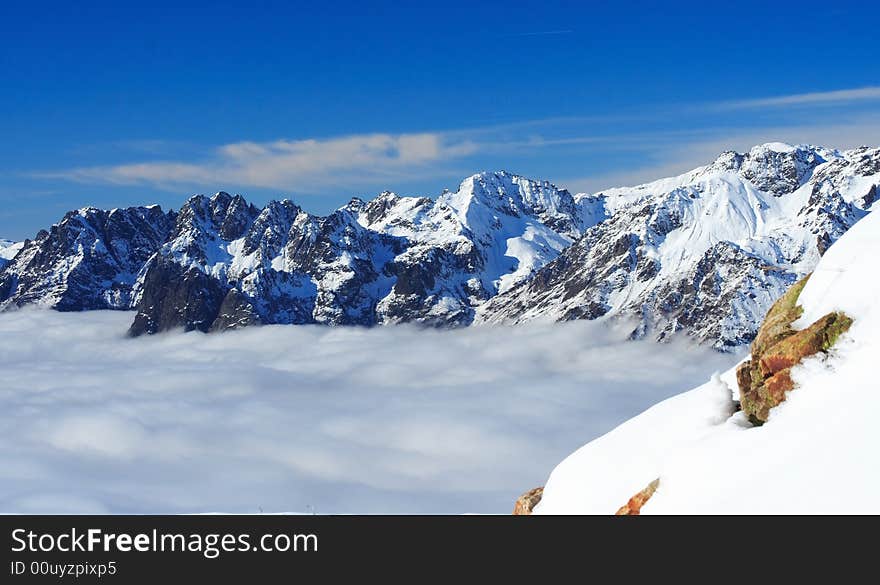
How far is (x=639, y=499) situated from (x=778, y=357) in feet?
16.6

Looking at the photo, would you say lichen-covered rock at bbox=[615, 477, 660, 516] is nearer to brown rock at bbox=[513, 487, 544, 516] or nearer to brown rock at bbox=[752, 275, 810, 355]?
brown rock at bbox=[752, 275, 810, 355]

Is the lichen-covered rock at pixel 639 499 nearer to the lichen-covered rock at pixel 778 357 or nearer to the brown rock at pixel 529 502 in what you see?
the lichen-covered rock at pixel 778 357

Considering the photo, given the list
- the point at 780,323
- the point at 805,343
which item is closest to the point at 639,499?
the point at 805,343

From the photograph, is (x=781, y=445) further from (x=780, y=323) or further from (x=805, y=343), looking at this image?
(x=780, y=323)

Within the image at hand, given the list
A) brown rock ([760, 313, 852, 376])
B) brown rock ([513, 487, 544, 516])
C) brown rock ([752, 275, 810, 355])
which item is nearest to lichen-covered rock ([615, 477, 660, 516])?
brown rock ([760, 313, 852, 376])

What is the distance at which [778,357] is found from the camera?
20.2 meters

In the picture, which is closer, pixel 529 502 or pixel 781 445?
pixel 781 445

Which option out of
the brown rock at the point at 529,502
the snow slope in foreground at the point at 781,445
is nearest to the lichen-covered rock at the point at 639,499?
the snow slope in foreground at the point at 781,445

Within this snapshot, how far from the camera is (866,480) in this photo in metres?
14.4

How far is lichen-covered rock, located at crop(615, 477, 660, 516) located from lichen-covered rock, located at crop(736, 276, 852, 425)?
10.5 feet

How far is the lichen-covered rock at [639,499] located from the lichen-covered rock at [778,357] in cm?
319
